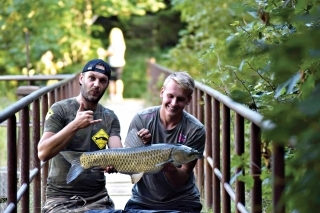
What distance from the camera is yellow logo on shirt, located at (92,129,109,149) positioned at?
16.8 ft

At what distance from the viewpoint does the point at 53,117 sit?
5031 mm

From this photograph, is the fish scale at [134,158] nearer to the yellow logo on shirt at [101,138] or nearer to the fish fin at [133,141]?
the fish fin at [133,141]

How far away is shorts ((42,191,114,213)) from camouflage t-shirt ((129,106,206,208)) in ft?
0.83

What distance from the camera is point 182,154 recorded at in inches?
179

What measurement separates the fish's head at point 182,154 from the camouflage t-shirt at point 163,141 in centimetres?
38

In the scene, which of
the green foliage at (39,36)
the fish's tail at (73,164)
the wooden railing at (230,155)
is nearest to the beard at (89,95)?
the fish's tail at (73,164)

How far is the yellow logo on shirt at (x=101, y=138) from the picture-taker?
5129 mm

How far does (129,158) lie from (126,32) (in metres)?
33.8

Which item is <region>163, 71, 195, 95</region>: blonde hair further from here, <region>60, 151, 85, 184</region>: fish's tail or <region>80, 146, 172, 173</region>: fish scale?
<region>60, 151, 85, 184</region>: fish's tail

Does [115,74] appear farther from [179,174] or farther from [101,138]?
[179,174]

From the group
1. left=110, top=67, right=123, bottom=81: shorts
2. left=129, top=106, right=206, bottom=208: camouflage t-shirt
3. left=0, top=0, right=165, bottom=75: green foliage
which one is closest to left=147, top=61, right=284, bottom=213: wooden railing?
left=129, top=106, right=206, bottom=208: camouflage t-shirt

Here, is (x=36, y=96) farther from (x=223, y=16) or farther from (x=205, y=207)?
(x=223, y=16)

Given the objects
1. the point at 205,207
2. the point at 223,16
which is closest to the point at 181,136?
the point at 205,207

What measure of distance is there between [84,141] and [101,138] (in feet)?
0.34
